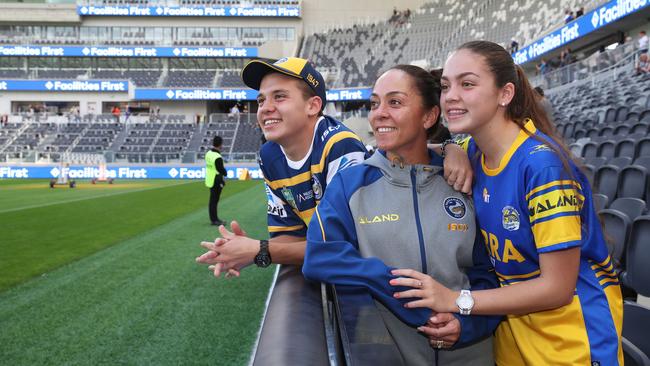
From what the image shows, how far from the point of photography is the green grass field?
325 cm

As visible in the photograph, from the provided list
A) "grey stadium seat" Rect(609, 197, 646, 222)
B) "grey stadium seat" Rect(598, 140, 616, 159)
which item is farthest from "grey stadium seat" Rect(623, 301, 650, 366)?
"grey stadium seat" Rect(598, 140, 616, 159)

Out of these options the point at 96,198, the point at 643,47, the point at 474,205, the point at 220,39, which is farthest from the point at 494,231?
the point at 220,39

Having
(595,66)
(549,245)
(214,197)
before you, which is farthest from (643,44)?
(549,245)

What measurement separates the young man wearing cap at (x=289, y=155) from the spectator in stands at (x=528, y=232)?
0.63m

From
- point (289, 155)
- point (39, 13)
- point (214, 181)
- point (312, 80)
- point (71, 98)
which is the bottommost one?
point (214, 181)

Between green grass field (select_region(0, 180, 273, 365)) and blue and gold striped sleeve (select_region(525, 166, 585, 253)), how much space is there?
226cm

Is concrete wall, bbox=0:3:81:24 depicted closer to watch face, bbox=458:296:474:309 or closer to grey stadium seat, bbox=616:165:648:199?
grey stadium seat, bbox=616:165:648:199

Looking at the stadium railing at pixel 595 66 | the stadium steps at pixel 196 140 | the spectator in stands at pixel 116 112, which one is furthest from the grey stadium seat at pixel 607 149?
the spectator in stands at pixel 116 112

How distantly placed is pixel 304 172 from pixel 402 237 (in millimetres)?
881

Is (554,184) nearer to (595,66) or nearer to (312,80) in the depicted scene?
(312,80)

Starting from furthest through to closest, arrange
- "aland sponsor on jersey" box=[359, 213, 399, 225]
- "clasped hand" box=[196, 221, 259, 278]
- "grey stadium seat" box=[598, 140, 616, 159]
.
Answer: "grey stadium seat" box=[598, 140, 616, 159]
"clasped hand" box=[196, 221, 259, 278]
"aland sponsor on jersey" box=[359, 213, 399, 225]

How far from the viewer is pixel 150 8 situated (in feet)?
154

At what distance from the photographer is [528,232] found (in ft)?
5.12

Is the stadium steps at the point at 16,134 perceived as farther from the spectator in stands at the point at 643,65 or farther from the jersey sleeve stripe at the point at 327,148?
the jersey sleeve stripe at the point at 327,148
